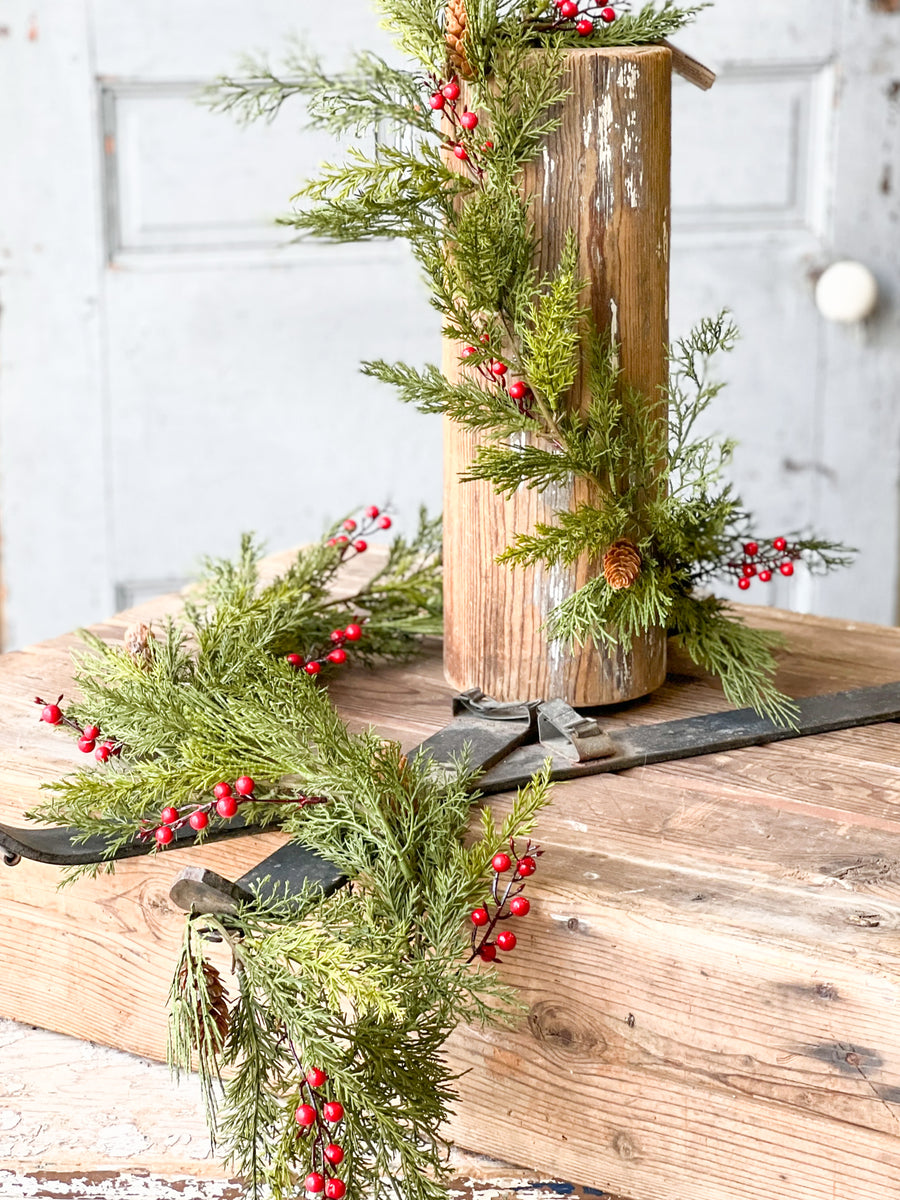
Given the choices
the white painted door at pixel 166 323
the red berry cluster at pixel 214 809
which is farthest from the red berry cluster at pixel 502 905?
the white painted door at pixel 166 323

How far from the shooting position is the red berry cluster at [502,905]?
2.00 ft

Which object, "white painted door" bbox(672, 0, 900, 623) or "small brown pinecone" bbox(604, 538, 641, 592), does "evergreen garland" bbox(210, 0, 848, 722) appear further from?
"white painted door" bbox(672, 0, 900, 623)

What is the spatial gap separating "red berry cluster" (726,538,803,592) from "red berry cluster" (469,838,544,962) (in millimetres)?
296

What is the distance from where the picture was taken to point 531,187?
0.76 m

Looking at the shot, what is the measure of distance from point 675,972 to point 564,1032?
70 mm

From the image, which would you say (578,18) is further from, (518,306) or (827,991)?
(827,991)

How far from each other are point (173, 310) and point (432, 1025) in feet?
4.05

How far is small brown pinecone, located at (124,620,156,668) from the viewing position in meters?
0.81

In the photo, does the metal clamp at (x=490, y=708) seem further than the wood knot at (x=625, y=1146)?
Yes

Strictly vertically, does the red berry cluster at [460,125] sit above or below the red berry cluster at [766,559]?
above

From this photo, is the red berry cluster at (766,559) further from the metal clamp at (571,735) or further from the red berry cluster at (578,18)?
the red berry cluster at (578,18)

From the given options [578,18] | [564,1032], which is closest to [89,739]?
[564,1032]

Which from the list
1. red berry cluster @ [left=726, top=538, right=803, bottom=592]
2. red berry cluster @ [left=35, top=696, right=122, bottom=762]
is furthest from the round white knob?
red berry cluster @ [left=35, top=696, right=122, bottom=762]

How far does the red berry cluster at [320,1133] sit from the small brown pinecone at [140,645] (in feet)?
1.06
